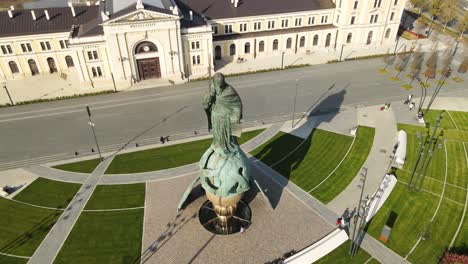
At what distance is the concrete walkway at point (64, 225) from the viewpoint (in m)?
32.2

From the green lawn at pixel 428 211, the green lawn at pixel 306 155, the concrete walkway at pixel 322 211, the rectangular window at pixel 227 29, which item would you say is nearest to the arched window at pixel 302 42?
the rectangular window at pixel 227 29

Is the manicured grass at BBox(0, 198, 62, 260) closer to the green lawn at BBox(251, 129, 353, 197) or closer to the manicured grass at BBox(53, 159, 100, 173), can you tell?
the manicured grass at BBox(53, 159, 100, 173)

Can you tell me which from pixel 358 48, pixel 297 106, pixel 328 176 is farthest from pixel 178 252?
pixel 358 48

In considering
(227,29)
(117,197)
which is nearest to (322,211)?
(117,197)

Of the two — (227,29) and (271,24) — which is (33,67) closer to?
(227,29)

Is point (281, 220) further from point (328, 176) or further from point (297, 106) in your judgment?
point (297, 106)

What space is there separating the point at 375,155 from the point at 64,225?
35966mm

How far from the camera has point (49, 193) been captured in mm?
39188

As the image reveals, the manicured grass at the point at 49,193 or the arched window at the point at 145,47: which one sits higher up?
the arched window at the point at 145,47

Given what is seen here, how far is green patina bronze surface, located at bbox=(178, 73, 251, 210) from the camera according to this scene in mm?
26439

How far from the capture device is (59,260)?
3172 centimetres

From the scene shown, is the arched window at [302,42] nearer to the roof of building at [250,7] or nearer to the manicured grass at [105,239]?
the roof of building at [250,7]

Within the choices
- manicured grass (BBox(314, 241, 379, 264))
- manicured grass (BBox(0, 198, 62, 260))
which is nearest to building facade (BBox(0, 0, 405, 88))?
manicured grass (BBox(0, 198, 62, 260))

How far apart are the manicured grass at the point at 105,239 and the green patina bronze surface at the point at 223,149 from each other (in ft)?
31.1
